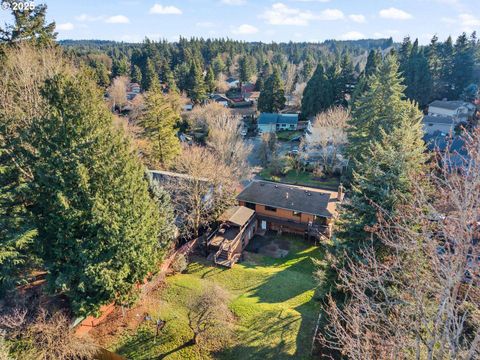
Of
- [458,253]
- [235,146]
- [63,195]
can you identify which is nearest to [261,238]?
[235,146]

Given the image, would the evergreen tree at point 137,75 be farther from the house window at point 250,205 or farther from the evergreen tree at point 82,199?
the evergreen tree at point 82,199

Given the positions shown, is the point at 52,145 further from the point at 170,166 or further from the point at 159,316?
the point at 170,166

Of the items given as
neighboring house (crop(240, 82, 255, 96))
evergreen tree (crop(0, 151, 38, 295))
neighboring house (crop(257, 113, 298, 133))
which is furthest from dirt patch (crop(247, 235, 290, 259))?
neighboring house (crop(240, 82, 255, 96))

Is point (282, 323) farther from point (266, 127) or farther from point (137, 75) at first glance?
point (137, 75)

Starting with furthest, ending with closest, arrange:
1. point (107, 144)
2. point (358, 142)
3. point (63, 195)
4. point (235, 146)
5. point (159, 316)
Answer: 1. point (235, 146)
2. point (358, 142)
3. point (159, 316)
4. point (107, 144)
5. point (63, 195)

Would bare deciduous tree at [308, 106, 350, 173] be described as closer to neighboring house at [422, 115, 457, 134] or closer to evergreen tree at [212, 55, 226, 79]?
neighboring house at [422, 115, 457, 134]

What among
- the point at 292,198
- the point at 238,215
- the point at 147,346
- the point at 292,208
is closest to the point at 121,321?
the point at 147,346
